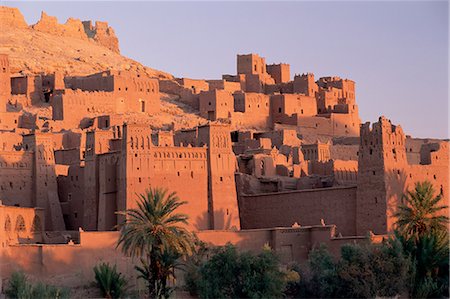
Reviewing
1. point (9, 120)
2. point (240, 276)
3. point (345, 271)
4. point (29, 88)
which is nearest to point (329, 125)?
point (29, 88)

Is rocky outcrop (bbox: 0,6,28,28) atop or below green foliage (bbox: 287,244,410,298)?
atop

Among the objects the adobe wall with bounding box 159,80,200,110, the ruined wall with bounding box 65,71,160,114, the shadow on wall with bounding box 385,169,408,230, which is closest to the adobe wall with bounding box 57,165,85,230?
the shadow on wall with bounding box 385,169,408,230

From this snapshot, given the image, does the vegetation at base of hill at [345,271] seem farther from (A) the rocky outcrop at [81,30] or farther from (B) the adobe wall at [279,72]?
(A) the rocky outcrop at [81,30]

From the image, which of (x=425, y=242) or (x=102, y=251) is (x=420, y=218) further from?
(x=102, y=251)

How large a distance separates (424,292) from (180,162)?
1306 cm

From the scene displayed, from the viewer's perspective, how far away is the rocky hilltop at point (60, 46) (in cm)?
8369

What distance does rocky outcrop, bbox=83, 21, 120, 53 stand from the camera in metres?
103

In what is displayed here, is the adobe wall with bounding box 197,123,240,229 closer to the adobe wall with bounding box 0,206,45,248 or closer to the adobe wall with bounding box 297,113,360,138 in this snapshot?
the adobe wall with bounding box 0,206,45,248

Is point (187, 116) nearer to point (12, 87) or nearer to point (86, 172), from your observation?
point (12, 87)

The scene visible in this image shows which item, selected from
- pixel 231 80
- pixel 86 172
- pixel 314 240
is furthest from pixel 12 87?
pixel 314 240

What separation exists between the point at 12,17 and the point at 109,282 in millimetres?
56520

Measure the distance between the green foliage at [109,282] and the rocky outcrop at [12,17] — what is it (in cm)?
5471

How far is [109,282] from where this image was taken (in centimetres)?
4234

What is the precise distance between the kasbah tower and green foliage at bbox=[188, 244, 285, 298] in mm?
3374
